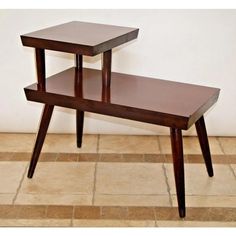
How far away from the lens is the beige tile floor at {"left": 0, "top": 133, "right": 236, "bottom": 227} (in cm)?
185

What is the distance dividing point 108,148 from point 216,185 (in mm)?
695

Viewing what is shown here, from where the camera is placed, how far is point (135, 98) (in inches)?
71.9

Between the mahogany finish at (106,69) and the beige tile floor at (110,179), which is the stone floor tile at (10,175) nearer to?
the beige tile floor at (110,179)

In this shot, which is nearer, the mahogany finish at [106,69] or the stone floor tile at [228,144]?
the mahogany finish at [106,69]

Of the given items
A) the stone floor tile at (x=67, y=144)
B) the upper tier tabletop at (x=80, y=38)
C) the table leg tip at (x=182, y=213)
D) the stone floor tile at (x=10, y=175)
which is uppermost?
the upper tier tabletop at (x=80, y=38)

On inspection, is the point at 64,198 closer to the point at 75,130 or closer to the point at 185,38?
the point at 75,130

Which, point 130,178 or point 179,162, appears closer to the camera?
point 179,162

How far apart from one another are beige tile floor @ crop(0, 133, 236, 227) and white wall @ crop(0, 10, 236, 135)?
10 cm

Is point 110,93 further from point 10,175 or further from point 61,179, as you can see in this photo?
point 10,175

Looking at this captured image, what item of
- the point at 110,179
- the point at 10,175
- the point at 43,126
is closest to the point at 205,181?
the point at 110,179

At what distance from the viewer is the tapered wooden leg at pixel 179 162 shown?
5.70 feet

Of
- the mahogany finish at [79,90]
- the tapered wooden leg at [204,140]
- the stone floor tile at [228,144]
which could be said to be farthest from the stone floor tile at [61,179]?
the stone floor tile at [228,144]

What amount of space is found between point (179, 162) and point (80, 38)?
2.23 feet

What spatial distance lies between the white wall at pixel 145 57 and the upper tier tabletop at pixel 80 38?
0.41 m
